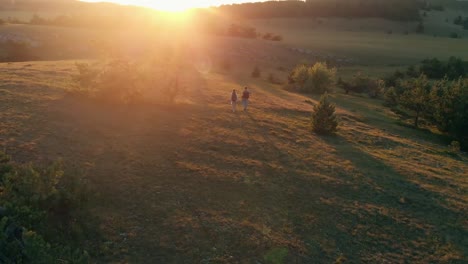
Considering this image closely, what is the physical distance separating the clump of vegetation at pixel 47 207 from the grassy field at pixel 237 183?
3.29 feet

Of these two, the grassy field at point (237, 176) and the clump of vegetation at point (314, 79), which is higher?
the clump of vegetation at point (314, 79)

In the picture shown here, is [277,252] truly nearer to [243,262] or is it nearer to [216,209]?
[243,262]

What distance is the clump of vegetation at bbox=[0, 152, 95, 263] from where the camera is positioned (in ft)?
38.3

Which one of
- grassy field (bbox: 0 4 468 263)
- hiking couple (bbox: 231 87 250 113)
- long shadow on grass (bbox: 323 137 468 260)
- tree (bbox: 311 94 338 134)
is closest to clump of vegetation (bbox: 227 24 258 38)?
grassy field (bbox: 0 4 468 263)

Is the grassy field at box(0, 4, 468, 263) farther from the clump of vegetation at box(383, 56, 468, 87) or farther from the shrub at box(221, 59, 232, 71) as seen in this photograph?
the clump of vegetation at box(383, 56, 468, 87)

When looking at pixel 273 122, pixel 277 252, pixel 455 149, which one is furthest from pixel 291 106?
pixel 277 252

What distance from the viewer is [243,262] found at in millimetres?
13789

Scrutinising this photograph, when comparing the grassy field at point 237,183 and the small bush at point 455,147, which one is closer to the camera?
the grassy field at point 237,183

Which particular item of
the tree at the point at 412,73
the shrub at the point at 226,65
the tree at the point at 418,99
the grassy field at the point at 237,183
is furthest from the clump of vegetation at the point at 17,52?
the tree at the point at 412,73

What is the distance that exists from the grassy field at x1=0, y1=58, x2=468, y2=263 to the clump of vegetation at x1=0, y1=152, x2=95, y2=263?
3.29ft

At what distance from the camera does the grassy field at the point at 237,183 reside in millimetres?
14922

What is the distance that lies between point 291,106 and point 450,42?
404 feet

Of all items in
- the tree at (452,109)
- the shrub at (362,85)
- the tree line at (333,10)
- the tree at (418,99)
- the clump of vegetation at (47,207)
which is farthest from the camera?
the tree line at (333,10)

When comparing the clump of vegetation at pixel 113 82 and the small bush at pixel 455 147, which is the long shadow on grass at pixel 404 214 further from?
the clump of vegetation at pixel 113 82
